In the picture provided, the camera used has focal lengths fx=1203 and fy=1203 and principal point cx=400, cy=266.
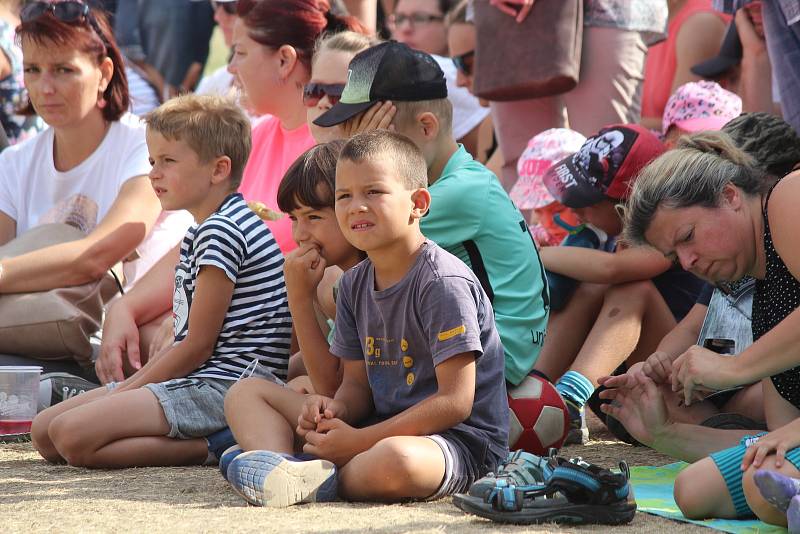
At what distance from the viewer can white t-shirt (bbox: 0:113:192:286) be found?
5020 mm

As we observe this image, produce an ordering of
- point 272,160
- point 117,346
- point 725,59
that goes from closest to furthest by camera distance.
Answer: point 117,346 < point 272,160 < point 725,59

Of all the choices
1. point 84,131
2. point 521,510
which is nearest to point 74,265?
point 84,131

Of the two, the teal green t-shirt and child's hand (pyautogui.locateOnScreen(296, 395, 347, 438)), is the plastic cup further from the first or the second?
the teal green t-shirt

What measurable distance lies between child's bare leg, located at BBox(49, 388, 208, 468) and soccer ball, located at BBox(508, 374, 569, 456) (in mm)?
1074

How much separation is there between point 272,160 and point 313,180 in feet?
4.97

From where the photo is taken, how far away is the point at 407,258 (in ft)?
10.4

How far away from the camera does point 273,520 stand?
2.81 metres

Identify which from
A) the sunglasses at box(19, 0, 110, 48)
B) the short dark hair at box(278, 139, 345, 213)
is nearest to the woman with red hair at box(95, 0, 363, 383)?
the sunglasses at box(19, 0, 110, 48)

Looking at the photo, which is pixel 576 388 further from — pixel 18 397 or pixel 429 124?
pixel 18 397

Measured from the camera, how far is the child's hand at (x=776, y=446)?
2721 millimetres

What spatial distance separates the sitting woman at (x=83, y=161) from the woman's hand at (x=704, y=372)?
→ 8.32 feet

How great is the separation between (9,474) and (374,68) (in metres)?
1.68

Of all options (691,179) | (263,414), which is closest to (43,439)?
(263,414)

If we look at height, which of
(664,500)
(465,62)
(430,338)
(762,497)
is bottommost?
(664,500)
